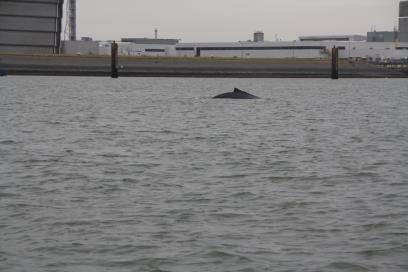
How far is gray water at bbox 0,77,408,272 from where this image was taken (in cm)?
1127

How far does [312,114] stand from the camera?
141 ft

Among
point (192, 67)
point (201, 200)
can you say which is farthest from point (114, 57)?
point (201, 200)

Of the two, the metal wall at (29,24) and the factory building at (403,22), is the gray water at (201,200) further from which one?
the factory building at (403,22)

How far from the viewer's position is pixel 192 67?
121 metres

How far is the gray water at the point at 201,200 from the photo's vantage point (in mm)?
11266

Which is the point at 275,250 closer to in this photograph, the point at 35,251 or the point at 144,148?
the point at 35,251

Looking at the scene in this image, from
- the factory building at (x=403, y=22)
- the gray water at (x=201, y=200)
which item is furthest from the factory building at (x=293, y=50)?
the gray water at (x=201, y=200)

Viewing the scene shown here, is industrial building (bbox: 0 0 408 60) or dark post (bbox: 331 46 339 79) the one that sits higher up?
industrial building (bbox: 0 0 408 60)

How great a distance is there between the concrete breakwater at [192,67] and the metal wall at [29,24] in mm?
2008

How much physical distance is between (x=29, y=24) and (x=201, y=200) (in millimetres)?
93122

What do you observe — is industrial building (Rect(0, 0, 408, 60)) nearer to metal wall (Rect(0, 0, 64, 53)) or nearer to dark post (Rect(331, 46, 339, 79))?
metal wall (Rect(0, 0, 64, 53))

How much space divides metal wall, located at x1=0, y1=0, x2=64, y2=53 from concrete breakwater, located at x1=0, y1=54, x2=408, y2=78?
79.0 inches

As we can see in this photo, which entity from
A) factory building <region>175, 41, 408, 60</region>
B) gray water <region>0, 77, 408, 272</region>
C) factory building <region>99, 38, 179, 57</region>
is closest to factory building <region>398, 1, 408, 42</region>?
factory building <region>175, 41, 408, 60</region>

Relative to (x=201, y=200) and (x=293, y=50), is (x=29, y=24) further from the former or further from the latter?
(x=201, y=200)
